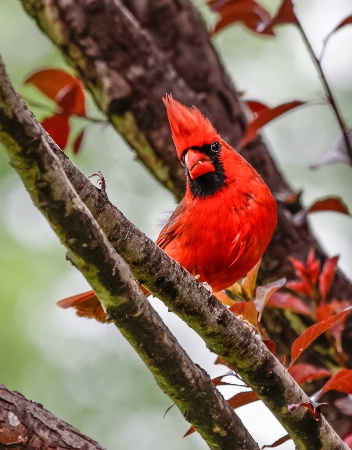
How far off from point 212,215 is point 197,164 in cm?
17

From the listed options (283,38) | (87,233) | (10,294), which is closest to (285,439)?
(87,233)

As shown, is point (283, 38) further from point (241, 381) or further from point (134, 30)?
point (241, 381)

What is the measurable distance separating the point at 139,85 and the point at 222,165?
1.54 ft

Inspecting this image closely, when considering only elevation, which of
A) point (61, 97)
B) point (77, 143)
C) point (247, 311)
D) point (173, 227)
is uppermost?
point (61, 97)

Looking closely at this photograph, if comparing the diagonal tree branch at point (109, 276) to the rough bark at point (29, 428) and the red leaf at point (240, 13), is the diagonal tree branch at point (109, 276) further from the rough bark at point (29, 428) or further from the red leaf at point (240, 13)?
the red leaf at point (240, 13)

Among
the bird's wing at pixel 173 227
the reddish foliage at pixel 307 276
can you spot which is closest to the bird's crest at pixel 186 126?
the bird's wing at pixel 173 227

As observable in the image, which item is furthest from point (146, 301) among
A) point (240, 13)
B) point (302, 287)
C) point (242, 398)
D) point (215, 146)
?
point (240, 13)

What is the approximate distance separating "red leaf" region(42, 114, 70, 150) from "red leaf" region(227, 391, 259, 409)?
101 centimetres

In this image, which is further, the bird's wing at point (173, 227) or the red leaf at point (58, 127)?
the red leaf at point (58, 127)

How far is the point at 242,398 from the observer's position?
1724 millimetres

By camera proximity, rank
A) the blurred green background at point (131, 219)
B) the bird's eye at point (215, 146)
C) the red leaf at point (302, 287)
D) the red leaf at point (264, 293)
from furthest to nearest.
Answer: the blurred green background at point (131, 219) → the bird's eye at point (215, 146) → the red leaf at point (302, 287) → the red leaf at point (264, 293)

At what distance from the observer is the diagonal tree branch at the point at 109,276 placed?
1115mm

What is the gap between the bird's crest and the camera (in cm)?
218

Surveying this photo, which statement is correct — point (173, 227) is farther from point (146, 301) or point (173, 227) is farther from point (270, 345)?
point (146, 301)
